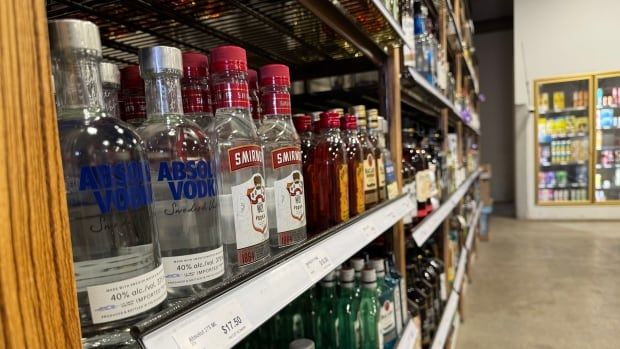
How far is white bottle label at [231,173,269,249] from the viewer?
0.54m

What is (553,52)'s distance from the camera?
18.8 feet

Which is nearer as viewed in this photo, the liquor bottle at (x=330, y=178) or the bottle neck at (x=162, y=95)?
the bottle neck at (x=162, y=95)

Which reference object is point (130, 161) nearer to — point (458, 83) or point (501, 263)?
point (458, 83)

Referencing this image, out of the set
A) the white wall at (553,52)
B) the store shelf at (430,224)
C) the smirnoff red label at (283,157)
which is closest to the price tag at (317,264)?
the smirnoff red label at (283,157)

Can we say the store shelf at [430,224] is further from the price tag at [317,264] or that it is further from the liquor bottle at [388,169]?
the price tag at [317,264]

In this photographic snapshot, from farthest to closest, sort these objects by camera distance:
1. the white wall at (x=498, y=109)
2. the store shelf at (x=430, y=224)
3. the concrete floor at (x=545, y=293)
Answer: the white wall at (x=498, y=109) → the concrete floor at (x=545, y=293) → the store shelf at (x=430, y=224)

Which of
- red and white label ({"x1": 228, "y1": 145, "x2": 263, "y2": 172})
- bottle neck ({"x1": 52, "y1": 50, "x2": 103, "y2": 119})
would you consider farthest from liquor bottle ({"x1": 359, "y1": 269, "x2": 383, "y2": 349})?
bottle neck ({"x1": 52, "y1": 50, "x2": 103, "y2": 119})

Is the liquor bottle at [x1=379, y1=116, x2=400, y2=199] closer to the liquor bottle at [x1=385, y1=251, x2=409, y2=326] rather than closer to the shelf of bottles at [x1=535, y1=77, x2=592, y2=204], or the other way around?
the liquor bottle at [x1=385, y1=251, x2=409, y2=326]

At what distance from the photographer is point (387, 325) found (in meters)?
1.05

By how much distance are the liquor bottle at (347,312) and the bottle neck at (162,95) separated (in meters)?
0.69

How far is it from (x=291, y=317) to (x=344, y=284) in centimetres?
16

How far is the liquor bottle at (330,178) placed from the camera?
2.73ft

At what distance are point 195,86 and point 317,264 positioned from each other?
328 mm

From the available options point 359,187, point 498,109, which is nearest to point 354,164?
point 359,187
